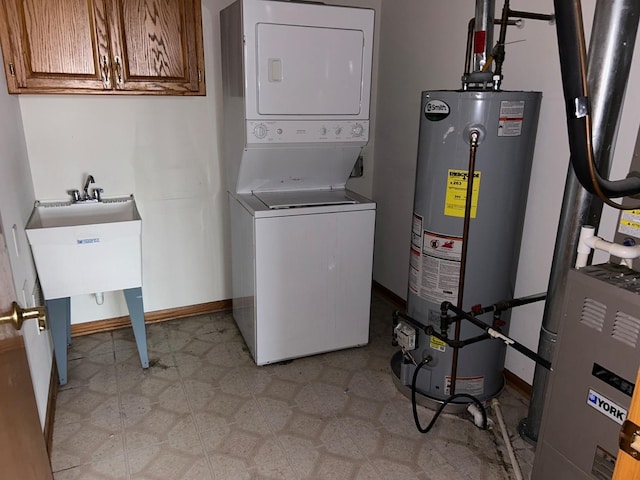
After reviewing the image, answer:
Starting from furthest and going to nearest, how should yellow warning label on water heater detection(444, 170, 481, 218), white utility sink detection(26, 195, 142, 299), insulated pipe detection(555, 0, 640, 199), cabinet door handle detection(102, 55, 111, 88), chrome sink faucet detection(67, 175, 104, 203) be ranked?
chrome sink faucet detection(67, 175, 104, 203), cabinet door handle detection(102, 55, 111, 88), white utility sink detection(26, 195, 142, 299), yellow warning label on water heater detection(444, 170, 481, 218), insulated pipe detection(555, 0, 640, 199)

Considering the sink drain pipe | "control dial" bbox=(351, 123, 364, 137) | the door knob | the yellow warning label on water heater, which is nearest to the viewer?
the door knob

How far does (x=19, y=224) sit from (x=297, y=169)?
4.49ft

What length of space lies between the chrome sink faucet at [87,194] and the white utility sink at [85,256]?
0.79 feet

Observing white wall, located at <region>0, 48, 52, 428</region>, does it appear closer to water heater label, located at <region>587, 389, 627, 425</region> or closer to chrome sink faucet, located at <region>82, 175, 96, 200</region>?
chrome sink faucet, located at <region>82, 175, 96, 200</region>

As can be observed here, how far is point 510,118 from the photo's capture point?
1.92 meters

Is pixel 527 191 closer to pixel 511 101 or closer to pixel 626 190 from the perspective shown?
pixel 511 101

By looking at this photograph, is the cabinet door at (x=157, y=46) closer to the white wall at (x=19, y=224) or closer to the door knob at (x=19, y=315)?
the white wall at (x=19, y=224)

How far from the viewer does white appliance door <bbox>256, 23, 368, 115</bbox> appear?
2.29 meters

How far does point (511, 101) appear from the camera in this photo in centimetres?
190

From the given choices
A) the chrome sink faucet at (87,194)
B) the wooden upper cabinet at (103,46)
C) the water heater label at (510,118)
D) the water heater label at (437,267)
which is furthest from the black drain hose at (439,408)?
the chrome sink faucet at (87,194)

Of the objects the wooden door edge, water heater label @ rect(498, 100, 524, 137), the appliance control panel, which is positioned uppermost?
water heater label @ rect(498, 100, 524, 137)

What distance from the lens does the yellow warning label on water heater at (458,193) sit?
1.98 metres

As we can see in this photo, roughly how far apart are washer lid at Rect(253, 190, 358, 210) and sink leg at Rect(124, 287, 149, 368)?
32.4 inches

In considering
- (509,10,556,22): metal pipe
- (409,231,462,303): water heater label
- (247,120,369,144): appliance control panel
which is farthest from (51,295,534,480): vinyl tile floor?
(509,10,556,22): metal pipe
